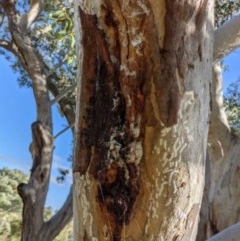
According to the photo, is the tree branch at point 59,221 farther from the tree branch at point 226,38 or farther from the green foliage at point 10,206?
the tree branch at point 226,38

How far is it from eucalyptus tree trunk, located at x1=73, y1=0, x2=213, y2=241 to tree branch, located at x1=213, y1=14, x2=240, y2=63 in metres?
1.18

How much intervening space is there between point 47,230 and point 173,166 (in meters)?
3.76

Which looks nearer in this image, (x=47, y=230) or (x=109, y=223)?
(x=109, y=223)

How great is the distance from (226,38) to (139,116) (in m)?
1.35

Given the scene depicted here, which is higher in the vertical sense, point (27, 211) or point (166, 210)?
point (27, 211)

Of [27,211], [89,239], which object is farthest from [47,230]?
[89,239]

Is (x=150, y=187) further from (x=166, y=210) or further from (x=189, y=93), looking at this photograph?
(x=189, y=93)

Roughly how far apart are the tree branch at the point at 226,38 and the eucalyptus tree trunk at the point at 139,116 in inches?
46.6

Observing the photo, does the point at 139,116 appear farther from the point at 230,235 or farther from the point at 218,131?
the point at 218,131

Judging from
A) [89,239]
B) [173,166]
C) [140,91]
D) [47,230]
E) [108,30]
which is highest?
[47,230]

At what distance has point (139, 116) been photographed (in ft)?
3.41

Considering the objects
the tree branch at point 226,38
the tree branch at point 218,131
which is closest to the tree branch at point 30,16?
the tree branch at point 218,131

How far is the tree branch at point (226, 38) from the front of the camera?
7.31 feet

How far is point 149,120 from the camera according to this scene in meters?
1.04
